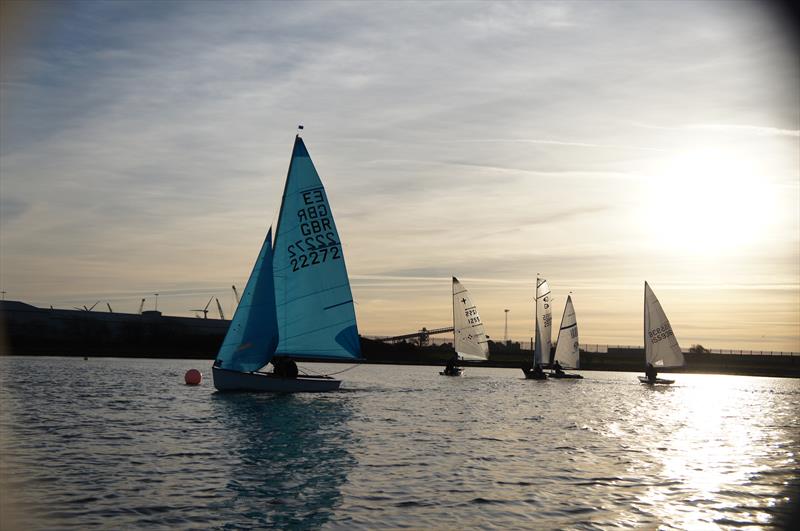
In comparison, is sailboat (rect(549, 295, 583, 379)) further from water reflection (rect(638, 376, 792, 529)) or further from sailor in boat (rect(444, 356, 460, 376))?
water reflection (rect(638, 376, 792, 529))

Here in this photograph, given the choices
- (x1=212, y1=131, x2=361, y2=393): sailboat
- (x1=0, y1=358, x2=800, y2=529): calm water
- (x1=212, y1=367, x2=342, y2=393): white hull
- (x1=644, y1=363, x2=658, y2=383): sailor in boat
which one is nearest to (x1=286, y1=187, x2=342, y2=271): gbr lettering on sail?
(x1=212, y1=131, x2=361, y2=393): sailboat

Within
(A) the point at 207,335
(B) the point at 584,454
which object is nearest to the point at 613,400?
(B) the point at 584,454

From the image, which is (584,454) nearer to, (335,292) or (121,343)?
(335,292)

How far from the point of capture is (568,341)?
96.1 meters

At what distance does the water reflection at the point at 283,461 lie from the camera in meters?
18.0

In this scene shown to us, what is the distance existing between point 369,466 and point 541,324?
6832 centimetres

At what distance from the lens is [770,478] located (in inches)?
988

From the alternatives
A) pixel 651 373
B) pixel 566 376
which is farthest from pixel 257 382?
pixel 651 373

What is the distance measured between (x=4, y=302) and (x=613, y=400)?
147885 millimetres

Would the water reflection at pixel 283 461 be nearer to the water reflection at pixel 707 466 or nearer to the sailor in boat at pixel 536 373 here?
the water reflection at pixel 707 466

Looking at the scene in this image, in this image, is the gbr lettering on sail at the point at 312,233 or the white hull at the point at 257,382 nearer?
the white hull at the point at 257,382

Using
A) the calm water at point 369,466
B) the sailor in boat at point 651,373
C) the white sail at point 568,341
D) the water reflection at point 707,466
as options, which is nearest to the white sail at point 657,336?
the sailor in boat at point 651,373

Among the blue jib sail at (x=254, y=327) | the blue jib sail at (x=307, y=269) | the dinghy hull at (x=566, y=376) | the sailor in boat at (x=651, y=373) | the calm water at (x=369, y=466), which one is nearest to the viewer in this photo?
the calm water at (x=369, y=466)

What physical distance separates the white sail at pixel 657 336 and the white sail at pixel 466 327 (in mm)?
19050
